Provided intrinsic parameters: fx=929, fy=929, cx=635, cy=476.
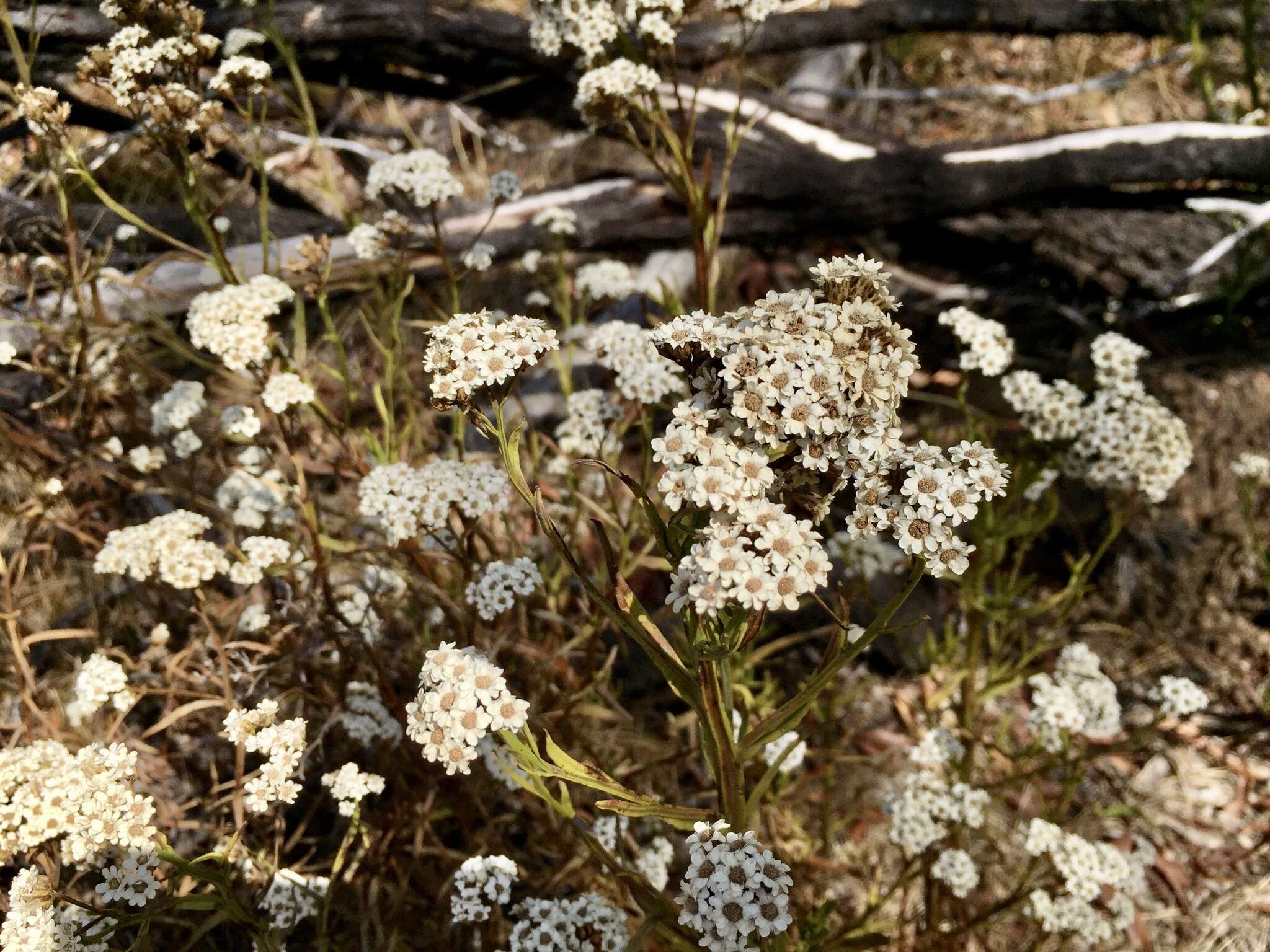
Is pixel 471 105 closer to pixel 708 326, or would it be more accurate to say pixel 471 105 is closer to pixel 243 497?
pixel 243 497

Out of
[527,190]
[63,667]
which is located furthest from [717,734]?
[527,190]

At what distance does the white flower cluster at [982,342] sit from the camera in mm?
2365

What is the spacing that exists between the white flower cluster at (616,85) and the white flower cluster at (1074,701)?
1.79m

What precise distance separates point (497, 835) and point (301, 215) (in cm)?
257

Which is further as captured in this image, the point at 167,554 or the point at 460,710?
the point at 167,554

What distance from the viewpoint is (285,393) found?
1.99 m

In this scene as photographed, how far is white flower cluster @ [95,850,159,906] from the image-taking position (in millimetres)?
1532

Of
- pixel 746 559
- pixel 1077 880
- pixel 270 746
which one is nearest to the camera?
pixel 746 559

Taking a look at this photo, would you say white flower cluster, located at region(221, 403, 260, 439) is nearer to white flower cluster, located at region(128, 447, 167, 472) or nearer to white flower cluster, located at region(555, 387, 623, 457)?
white flower cluster, located at region(128, 447, 167, 472)

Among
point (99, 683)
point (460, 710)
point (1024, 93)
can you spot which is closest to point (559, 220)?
point (99, 683)

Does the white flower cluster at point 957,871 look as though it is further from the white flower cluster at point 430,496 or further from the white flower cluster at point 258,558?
the white flower cluster at point 258,558

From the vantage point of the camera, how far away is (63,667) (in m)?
2.92

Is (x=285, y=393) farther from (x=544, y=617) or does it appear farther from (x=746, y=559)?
(x=746, y=559)

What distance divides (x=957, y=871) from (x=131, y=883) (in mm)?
1753
